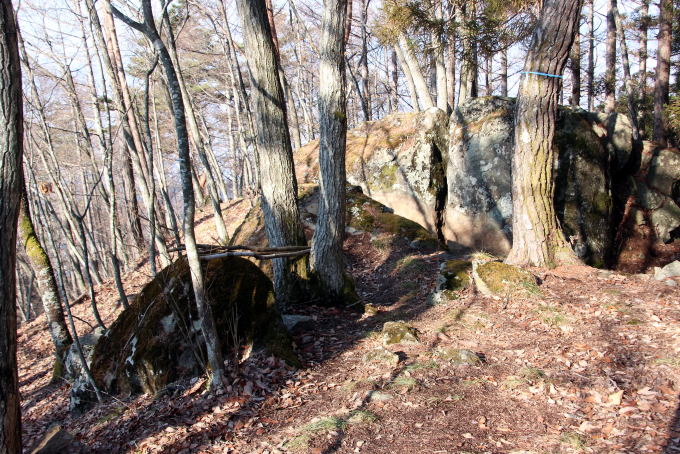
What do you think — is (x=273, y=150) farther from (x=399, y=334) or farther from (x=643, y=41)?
(x=643, y=41)

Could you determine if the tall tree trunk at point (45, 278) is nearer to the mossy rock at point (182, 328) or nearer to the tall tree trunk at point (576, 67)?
the mossy rock at point (182, 328)

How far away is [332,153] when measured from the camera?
19.6 feet

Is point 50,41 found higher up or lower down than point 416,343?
higher up

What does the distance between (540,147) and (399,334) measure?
11.9ft

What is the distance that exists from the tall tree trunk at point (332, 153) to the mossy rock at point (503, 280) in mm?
1949

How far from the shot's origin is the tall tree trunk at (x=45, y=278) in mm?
5902

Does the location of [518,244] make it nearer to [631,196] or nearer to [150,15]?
[631,196]

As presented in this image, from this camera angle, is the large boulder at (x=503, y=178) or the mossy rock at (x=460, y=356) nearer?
the mossy rock at (x=460, y=356)

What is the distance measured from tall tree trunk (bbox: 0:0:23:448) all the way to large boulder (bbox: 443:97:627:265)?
8485mm

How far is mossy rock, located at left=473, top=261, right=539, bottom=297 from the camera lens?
5.80 metres

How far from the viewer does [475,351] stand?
4582 mm

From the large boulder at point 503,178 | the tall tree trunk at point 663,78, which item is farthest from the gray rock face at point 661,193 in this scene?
the tall tree trunk at point 663,78

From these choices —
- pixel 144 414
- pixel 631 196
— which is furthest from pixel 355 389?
pixel 631 196

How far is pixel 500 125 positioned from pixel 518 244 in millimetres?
3996
